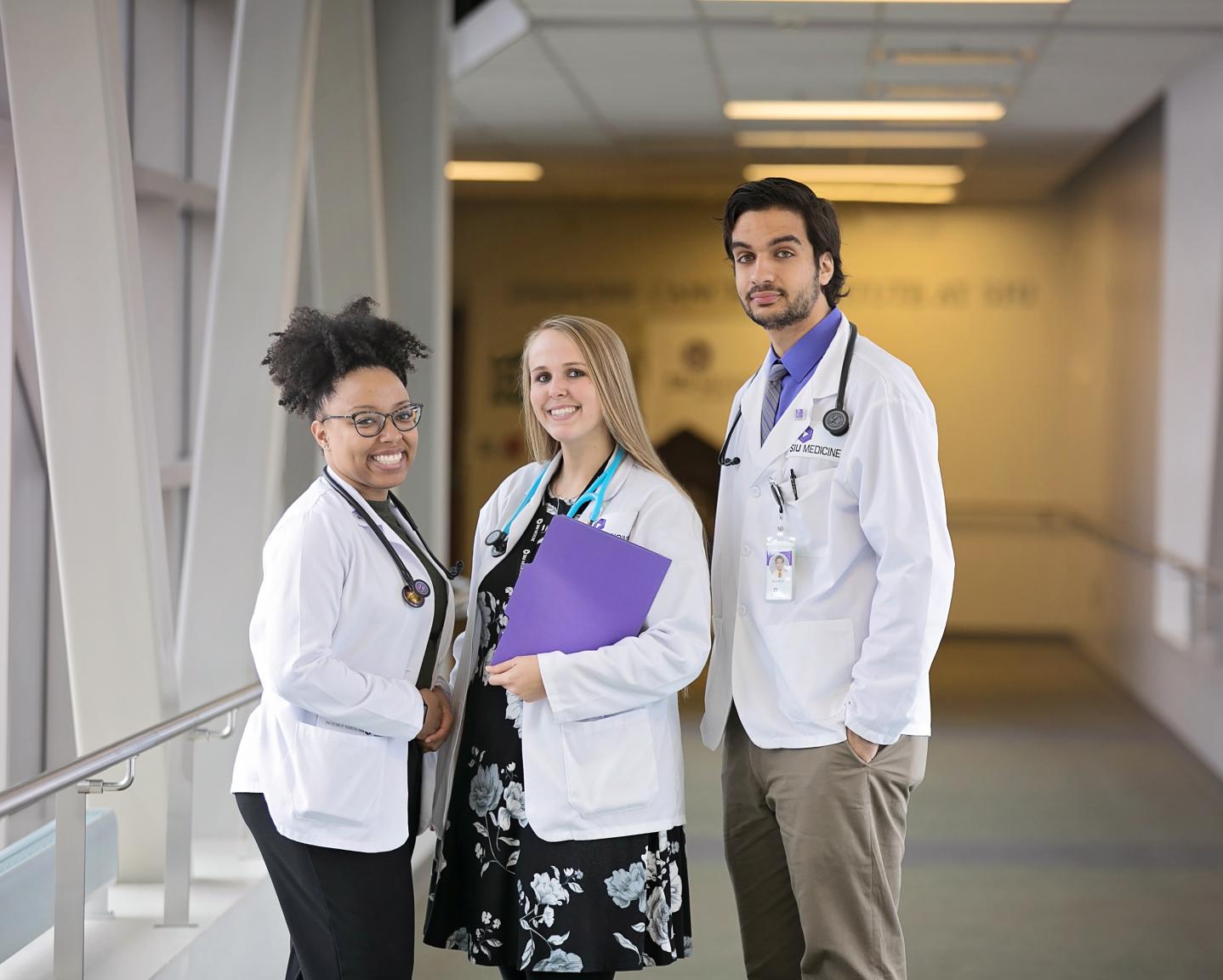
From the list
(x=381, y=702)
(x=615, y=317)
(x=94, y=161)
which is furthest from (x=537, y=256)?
(x=381, y=702)

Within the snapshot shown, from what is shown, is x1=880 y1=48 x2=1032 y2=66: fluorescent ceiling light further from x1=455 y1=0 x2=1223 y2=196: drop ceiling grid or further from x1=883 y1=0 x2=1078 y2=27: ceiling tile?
x1=883 y1=0 x2=1078 y2=27: ceiling tile

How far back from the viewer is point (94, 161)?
289 cm

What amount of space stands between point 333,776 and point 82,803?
1.90ft

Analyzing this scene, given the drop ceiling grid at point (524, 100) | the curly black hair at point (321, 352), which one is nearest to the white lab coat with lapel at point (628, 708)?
the curly black hair at point (321, 352)

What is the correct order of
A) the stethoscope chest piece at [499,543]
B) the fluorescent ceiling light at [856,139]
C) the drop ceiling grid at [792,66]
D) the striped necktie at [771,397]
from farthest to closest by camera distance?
the fluorescent ceiling light at [856,139] < the drop ceiling grid at [792,66] < the striped necktie at [771,397] < the stethoscope chest piece at [499,543]

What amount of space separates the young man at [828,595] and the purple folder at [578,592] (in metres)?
0.27

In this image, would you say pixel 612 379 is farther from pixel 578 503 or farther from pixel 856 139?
pixel 856 139

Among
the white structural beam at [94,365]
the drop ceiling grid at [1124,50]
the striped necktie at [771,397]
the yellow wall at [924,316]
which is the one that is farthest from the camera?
the yellow wall at [924,316]

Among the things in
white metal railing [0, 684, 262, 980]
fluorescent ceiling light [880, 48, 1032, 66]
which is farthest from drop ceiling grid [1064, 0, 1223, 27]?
white metal railing [0, 684, 262, 980]

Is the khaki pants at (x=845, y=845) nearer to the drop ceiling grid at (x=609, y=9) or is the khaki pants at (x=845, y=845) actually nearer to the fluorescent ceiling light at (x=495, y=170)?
the drop ceiling grid at (x=609, y=9)

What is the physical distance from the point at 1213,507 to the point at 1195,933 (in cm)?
328

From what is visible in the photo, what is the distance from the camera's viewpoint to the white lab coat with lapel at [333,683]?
7.27ft

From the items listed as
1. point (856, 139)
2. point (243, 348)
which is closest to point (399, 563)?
point (243, 348)

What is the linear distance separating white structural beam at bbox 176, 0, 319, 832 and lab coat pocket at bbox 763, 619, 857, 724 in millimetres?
2060
